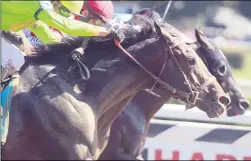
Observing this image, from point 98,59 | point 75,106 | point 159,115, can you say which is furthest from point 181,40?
point 159,115

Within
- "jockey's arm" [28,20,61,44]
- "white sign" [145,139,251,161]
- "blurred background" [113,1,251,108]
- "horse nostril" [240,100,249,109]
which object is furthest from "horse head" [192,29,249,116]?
"blurred background" [113,1,251,108]

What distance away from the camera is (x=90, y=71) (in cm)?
359

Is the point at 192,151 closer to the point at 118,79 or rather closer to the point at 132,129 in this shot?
the point at 132,129

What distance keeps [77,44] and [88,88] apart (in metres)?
0.33

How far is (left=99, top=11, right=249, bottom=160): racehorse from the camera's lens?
178 inches

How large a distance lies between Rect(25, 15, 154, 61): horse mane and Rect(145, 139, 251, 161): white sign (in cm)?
164

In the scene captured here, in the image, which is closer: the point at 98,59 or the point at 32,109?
the point at 32,109

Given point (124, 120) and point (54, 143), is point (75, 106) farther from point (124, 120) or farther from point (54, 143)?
point (124, 120)

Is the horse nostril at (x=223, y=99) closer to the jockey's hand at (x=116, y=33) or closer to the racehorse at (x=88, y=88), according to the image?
the racehorse at (x=88, y=88)

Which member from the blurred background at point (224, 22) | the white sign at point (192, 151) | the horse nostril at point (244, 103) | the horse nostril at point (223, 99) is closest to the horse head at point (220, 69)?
the horse nostril at point (244, 103)

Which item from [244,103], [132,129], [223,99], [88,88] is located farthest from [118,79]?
[244,103]

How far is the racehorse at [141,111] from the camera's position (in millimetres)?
4516

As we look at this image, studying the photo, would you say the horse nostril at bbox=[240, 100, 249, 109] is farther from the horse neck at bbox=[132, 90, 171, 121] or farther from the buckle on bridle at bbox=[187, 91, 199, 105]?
the buckle on bridle at bbox=[187, 91, 199, 105]

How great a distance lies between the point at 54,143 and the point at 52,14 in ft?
2.18
